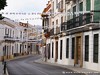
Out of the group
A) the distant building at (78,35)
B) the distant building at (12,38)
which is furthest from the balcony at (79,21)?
the distant building at (12,38)

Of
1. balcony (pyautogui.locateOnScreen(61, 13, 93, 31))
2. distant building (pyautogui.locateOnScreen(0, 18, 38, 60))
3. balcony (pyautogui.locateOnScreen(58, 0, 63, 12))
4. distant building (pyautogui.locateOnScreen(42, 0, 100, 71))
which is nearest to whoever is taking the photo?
distant building (pyautogui.locateOnScreen(42, 0, 100, 71))

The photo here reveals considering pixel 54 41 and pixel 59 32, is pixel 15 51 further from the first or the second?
pixel 59 32

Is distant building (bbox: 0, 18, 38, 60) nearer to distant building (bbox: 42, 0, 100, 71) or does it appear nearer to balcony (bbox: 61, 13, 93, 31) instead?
distant building (bbox: 42, 0, 100, 71)

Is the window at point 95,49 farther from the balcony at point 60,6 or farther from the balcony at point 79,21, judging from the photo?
the balcony at point 60,6

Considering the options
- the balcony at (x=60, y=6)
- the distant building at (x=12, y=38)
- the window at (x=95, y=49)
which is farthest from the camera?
the distant building at (x=12, y=38)

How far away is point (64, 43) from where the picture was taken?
47.8 meters

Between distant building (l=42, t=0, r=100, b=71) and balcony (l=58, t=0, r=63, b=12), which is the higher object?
balcony (l=58, t=0, r=63, b=12)

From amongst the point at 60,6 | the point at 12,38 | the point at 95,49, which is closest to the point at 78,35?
the point at 95,49

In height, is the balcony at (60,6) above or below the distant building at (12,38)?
above

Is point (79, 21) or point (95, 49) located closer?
point (95, 49)

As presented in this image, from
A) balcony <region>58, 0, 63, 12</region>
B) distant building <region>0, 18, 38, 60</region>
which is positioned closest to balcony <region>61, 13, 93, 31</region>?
balcony <region>58, 0, 63, 12</region>

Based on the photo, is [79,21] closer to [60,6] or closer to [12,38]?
[60,6]

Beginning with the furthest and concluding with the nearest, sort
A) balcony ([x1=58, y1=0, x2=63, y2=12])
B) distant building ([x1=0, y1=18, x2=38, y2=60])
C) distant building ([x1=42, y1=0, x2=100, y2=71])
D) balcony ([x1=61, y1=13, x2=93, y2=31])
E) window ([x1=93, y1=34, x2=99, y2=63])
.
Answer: distant building ([x1=0, y1=18, x2=38, y2=60]) < balcony ([x1=58, y1=0, x2=63, y2=12]) < balcony ([x1=61, y1=13, x2=93, y2=31]) < distant building ([x1=42, y1=0, x2=100, y2=71]) < window ([x1=93, y1=34, x2=99, y2=63])

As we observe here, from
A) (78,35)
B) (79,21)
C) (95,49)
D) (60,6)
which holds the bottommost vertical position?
(95,49)
